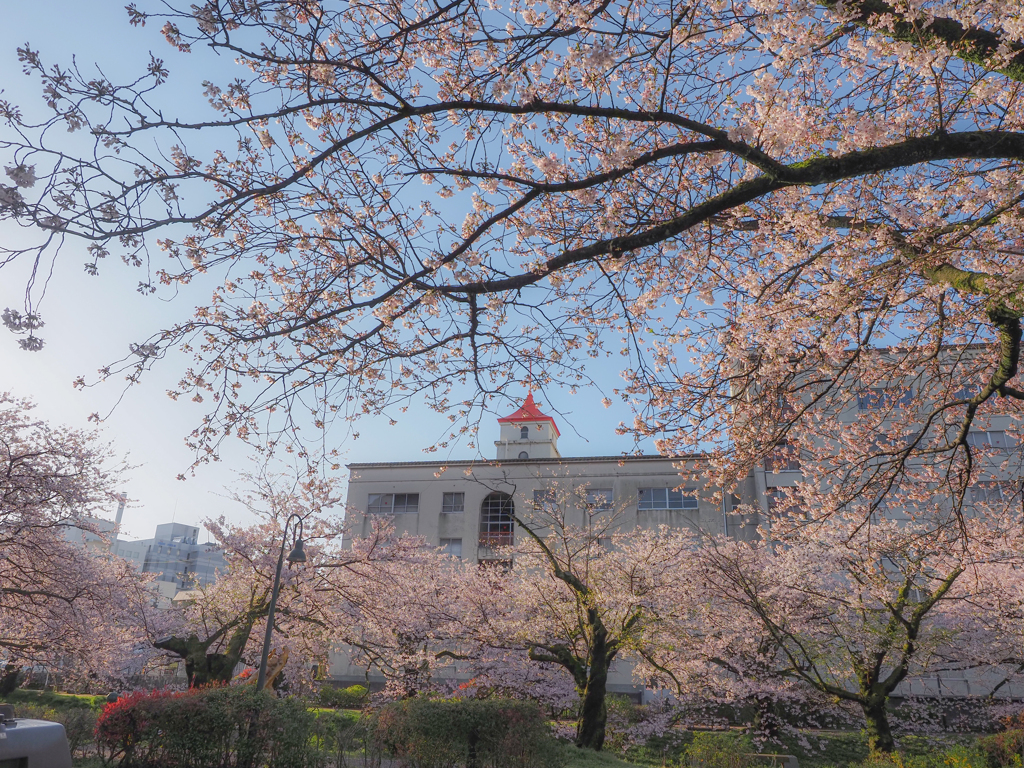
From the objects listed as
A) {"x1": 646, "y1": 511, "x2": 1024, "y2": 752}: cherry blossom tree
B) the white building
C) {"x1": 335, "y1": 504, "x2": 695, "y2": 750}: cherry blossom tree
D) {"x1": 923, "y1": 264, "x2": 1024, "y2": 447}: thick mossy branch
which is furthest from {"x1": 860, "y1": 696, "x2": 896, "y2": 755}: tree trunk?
the white building

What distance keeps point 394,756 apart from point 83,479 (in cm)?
1076

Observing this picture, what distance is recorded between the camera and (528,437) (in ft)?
147

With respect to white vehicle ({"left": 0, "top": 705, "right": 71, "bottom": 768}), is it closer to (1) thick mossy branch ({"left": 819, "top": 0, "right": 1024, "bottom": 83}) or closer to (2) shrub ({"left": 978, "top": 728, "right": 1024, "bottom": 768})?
(1) thick mossy branch ({"left": 819, "top": 0, "right": 1024, "bottom": 83})

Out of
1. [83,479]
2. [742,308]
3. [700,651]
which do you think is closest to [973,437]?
[700,651]

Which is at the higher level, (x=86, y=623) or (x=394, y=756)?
(x=86, y=623)

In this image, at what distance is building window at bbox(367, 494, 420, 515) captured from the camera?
35844 millimetres

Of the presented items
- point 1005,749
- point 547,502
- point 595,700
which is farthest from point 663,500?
point 595,700

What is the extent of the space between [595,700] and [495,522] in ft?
70.7

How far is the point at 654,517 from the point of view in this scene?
31.2m

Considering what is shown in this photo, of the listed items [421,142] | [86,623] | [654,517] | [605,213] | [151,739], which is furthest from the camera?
[654,517]

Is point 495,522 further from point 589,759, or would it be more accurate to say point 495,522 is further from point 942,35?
point 942,35

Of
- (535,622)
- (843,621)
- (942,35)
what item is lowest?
(535,622)

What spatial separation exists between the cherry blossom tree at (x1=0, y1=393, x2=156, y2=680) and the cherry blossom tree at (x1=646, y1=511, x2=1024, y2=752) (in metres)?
13.8

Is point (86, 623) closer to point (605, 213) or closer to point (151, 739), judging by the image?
point (151, 739)
